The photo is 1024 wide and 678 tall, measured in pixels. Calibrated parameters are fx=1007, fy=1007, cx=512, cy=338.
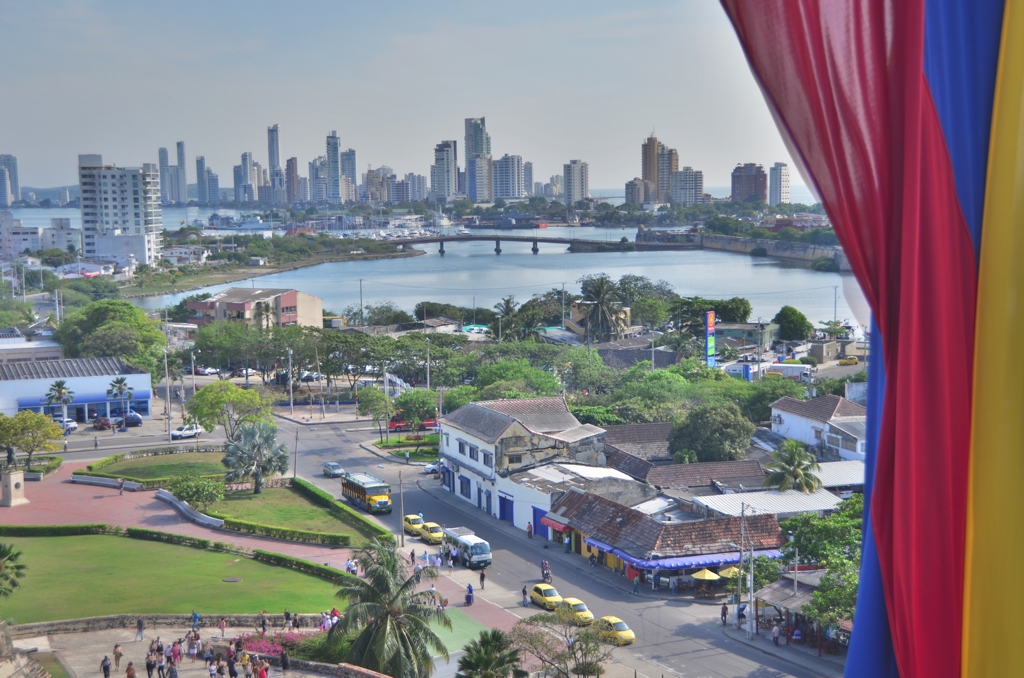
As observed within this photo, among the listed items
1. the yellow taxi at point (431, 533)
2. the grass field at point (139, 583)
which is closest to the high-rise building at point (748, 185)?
the yellow taxi at point (431, 533)

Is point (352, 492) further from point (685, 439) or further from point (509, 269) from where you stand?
point (509, 269)

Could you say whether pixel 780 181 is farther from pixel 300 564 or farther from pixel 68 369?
pixel 68 369

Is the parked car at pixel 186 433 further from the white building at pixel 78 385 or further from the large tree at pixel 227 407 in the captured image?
the white building at pixel 78 385

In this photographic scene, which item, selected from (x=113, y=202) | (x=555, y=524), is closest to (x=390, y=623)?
(x=555, y=524)

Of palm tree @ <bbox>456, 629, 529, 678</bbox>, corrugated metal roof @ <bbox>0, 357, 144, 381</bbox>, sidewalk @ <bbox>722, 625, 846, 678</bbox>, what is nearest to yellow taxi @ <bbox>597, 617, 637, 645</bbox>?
sidewalk @ <bbox>722, 625, 846, 678</bbox>

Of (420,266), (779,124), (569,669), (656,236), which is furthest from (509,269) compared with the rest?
(779,124)

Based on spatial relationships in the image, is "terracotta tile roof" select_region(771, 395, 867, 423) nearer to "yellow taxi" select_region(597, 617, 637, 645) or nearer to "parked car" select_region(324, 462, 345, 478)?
"parked car" select_region(324, 462, 345, 478)
